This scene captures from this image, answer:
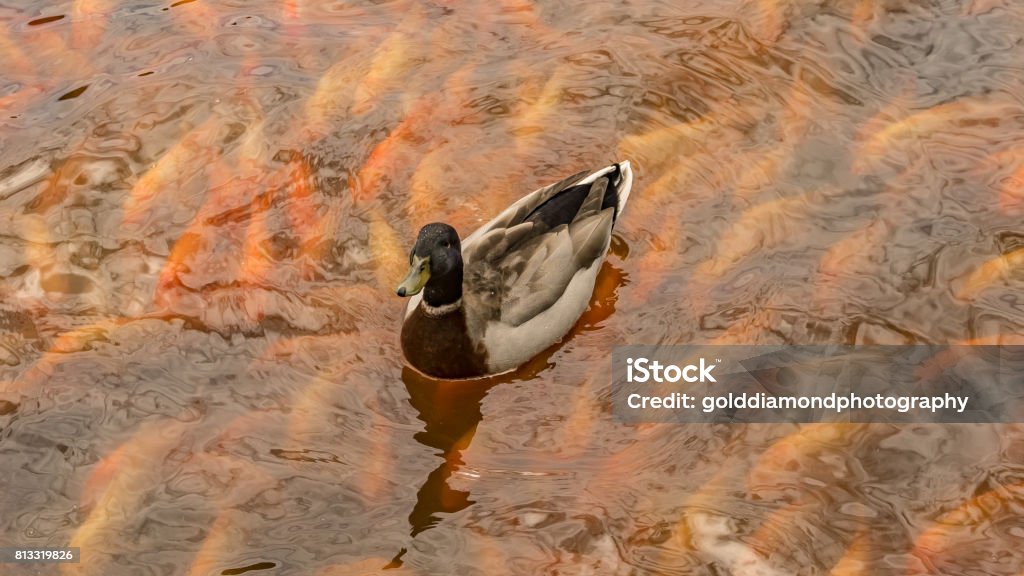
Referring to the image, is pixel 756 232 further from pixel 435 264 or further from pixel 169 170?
pixel 169 170

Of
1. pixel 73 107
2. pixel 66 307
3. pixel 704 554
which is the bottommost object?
pixel 704 554

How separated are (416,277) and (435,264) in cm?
12

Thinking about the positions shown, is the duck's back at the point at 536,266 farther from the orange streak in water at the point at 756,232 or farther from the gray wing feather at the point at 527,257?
the orange streak in water at the point at 756,232

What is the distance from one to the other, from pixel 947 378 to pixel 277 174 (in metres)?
3.95

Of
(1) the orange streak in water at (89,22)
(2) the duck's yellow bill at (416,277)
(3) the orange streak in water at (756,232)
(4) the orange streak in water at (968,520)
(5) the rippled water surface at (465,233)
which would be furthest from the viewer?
(1) the orange streak in water at (89,22)

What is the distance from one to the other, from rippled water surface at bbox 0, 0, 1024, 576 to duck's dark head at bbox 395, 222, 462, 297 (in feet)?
1.93

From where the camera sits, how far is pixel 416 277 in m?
6.18

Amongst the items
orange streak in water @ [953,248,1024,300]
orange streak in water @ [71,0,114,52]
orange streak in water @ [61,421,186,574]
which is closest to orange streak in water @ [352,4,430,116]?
orange streak in water @ [71,0,114,52]

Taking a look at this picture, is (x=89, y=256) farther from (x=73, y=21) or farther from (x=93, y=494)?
(x=73, y=21)

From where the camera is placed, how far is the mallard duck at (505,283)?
635 centimetres

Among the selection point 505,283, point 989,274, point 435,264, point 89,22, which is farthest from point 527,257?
point 89,22

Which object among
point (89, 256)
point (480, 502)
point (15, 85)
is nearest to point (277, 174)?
point (89, 256)

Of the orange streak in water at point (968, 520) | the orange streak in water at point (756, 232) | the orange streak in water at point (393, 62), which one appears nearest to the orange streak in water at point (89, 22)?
the orange streak in water at point (393, 62)

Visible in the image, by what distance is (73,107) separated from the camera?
7.93 m
